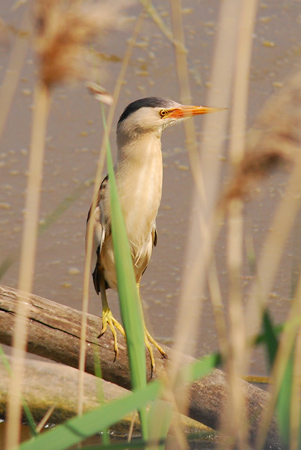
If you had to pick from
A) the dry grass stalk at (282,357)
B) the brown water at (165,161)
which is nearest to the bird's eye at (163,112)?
the brown water at (165,161)

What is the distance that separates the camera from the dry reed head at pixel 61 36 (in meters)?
0.61

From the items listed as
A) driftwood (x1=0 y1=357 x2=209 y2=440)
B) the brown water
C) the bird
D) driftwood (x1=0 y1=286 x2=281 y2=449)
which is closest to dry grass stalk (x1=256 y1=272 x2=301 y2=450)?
driftwood (x1=0 y1=286 x2=281 y2=449)

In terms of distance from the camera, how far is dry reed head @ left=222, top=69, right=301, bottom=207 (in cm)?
62

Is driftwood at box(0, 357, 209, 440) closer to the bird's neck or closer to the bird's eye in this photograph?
the bird's neck

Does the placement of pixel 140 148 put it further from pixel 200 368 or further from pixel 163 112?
pixel 200 368

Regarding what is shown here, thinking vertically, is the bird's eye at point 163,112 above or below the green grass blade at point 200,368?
above

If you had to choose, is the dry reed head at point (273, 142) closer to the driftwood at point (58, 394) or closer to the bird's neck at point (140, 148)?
the bird's neck at point (140, 148)

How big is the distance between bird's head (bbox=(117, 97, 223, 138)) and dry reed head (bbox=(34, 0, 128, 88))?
1106mm

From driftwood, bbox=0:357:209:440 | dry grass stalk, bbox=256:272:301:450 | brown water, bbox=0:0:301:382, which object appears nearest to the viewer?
dry grass stalk, bbox=256:272:301:450

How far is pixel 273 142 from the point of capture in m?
0.63

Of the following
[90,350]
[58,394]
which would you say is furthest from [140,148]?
[58,394]

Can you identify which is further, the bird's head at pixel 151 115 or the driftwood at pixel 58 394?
the driftwood at pixel 58 394

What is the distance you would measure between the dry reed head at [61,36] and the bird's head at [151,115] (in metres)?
1.11

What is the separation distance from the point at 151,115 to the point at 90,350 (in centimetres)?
63
